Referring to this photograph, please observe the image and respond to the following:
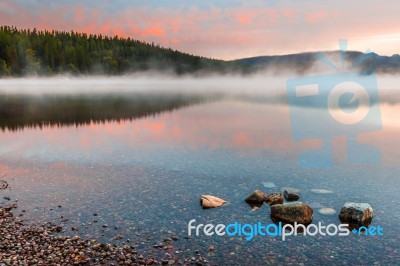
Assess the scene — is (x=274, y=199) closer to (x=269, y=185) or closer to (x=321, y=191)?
(x=269, y=185)

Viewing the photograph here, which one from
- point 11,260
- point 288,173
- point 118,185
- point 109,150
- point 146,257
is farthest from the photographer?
point 109,150

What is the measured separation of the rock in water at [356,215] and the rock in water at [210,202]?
646 cm

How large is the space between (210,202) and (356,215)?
7.63 metres

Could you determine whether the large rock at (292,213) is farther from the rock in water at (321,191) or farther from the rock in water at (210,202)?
the rock in water at (321,191)

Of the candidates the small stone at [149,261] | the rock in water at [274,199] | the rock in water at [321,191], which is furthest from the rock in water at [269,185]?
the small stone at [149,261]

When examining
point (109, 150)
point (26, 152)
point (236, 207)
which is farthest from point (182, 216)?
point (26, 152)

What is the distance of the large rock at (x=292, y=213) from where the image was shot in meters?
17.9

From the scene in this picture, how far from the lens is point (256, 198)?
20375mm

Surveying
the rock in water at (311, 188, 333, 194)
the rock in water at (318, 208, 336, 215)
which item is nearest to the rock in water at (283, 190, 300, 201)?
Result: the rock in water at (318, 208, 336, 215)

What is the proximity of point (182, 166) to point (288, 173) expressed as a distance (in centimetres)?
832

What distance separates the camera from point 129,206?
19.8 m

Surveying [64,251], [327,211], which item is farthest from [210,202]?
[64,251]

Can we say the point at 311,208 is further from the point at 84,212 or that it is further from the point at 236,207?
the point at 84,212

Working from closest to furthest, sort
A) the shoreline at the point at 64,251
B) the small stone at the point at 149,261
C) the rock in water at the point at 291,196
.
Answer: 1. the shoreline at the point at 64,251
2. the small stone at the point at 149,261
3. the rock in water at the point at 291,196
